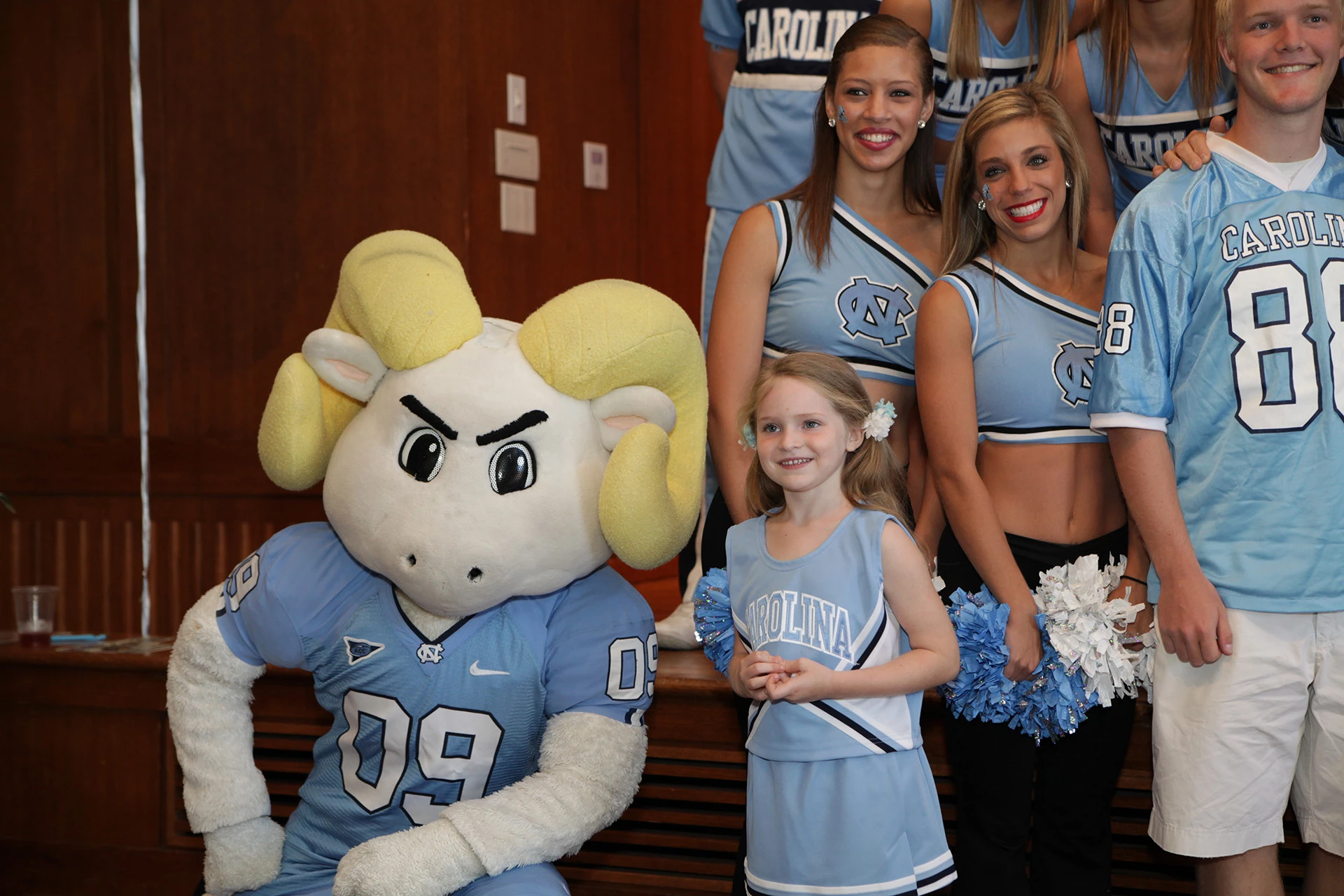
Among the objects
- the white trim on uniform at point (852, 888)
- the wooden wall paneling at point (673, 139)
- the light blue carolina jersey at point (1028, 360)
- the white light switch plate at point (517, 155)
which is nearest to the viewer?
the white trim on uniform at point (852, 888)

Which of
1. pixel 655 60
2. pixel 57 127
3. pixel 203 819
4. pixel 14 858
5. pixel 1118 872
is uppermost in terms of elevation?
pixel 655 60

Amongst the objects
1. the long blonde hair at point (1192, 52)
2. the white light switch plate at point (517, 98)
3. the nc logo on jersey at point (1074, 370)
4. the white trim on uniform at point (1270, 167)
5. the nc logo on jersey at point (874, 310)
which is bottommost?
the nc logo on jersey at point (1074, 370)

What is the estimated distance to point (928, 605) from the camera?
1.75m

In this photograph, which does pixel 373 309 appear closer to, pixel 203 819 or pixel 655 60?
pixel 203 819

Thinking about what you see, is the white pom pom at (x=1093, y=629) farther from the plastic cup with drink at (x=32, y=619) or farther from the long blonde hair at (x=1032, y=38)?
the plastic cup with drink at (x=32, y=619)

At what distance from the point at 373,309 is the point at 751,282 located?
0.71 m

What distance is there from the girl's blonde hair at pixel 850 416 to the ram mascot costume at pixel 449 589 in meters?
0.12

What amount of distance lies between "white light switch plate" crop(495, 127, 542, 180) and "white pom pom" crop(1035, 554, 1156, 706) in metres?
2.40

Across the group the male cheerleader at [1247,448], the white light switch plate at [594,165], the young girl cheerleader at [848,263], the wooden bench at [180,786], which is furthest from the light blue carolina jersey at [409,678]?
the white light switch plate at [594,165]

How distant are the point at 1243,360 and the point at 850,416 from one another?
559mm

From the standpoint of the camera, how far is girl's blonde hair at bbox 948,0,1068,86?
2.45m

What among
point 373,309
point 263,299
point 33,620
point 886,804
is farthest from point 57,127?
point 886,804

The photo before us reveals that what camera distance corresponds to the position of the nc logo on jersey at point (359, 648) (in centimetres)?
187

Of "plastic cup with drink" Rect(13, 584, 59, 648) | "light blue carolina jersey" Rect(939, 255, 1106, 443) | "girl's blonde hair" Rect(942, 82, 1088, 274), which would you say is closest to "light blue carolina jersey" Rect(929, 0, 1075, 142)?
"girl's blonde hair" Rect(942, 82, 1088, 274)
